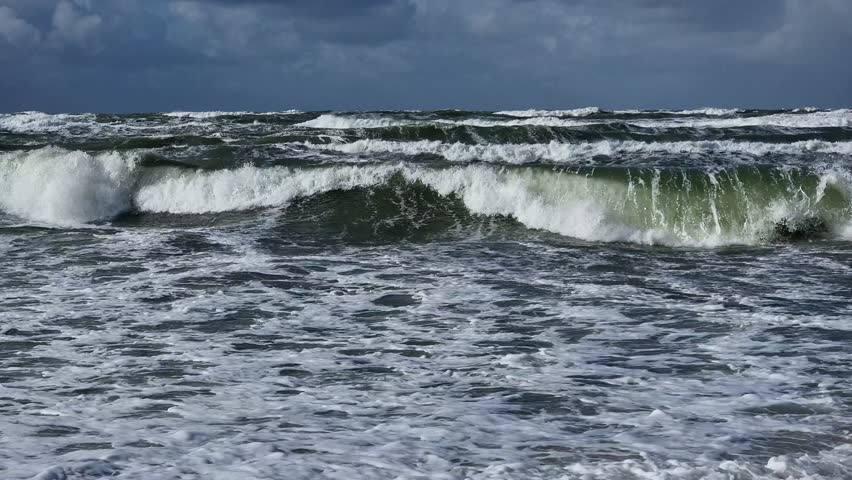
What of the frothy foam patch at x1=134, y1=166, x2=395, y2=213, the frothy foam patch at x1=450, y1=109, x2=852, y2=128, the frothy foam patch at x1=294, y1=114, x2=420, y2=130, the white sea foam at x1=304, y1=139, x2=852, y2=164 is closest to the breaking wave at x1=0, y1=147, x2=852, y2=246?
the frothy foam patch at x1=134, y1=166, x2=395, y2=213

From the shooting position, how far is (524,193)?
1661 cm

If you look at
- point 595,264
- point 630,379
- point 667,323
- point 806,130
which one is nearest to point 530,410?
point 630,379

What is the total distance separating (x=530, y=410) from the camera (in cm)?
557

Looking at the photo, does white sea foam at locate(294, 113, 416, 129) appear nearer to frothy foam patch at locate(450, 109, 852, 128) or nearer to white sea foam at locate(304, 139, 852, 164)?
frothy foam patch at locate(450, 109, 852, 128)

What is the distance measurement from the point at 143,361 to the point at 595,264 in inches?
252

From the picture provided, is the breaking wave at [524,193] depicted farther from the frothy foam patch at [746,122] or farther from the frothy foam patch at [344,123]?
the frothy foam patch at [344,123]

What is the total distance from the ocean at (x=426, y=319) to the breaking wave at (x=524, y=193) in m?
0.07

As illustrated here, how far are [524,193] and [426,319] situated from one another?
8.64 meters

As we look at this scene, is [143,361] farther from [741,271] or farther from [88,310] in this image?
[741,271]

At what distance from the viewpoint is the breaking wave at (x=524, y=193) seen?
14.6m

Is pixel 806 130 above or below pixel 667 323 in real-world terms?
above

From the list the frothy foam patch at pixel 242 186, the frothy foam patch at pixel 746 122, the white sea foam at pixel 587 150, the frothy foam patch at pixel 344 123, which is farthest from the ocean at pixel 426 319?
the frothy foam patch at pixel 344 123

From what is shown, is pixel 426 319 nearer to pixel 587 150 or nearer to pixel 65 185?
pixel 65 185

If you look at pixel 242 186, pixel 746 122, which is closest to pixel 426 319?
pixel 242 186
